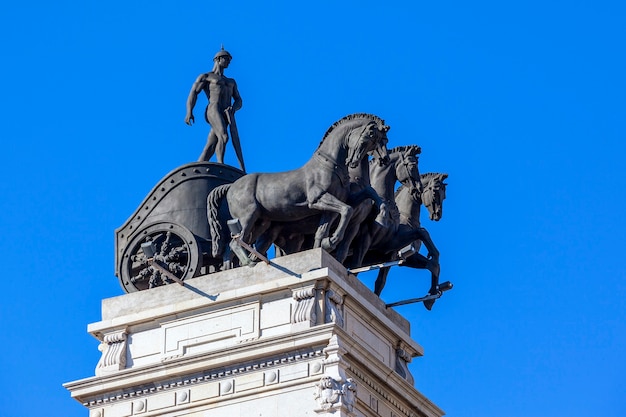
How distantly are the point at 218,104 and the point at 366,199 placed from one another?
5.47 metres

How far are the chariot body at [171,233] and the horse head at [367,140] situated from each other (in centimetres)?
387

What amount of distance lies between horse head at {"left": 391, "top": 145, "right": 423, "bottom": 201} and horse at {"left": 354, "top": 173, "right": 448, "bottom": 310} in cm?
31

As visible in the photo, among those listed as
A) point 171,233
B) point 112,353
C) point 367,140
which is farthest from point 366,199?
point 112,353

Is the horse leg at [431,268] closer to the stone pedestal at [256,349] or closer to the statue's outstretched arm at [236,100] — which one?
the stone pedestal at [256,349]

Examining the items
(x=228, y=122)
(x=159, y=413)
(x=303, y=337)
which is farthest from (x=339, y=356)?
(x=228, y=122)

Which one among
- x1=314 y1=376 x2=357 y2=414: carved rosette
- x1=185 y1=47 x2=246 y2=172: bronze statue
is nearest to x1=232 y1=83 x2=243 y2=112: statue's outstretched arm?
x1=185 y1=47 x2=246 y2=172: bronze statue

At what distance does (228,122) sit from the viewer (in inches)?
2338

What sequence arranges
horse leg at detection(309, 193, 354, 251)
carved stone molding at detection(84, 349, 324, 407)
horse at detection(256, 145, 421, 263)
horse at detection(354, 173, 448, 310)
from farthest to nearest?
horse at detection(354, 173, 448, 310)
horse at detection(256, 145, 421, 263)
horse leg at detection(309, 193, 354, 251)
carved stone molding at detection(84, 349, 324, 407)

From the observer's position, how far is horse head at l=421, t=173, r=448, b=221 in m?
57.8

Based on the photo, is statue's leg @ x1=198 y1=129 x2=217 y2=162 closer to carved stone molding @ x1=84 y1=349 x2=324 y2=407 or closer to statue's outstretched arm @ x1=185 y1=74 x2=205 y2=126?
statue's outstretched arm @ x1=185 y1=74 x2=205 y2=126

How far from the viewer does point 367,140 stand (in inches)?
2163

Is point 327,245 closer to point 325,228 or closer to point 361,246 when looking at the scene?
A: point 325,228

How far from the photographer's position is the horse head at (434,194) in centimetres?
5775

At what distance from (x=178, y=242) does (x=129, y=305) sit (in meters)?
1.93
